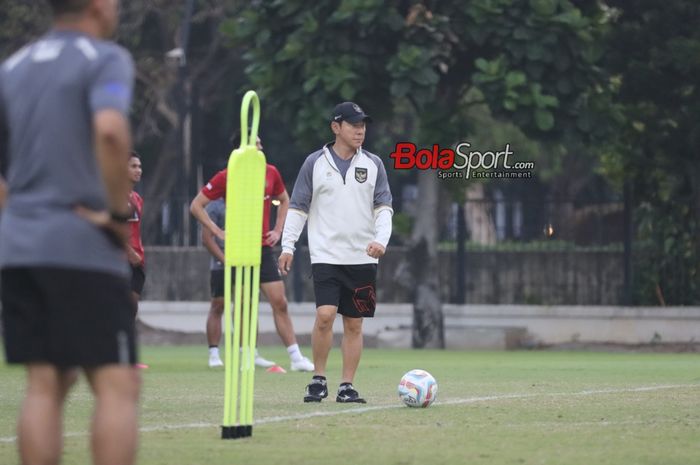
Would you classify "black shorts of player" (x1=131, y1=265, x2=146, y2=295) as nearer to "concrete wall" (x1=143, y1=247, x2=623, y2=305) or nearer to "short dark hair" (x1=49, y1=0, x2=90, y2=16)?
"concrete wall" (x1=143, y1=247, x2=623, y2=305)

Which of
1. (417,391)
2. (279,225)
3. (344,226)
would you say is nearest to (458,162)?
(279,225)

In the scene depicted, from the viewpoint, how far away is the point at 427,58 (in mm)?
20562

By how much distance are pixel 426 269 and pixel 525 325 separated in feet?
5.76

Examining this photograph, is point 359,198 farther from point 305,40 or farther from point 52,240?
point 305,40

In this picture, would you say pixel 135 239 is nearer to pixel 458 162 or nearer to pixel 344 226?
pixel 344 226

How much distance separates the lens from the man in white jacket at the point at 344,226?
36.9 ft

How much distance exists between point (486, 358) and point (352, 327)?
7908 millimetres

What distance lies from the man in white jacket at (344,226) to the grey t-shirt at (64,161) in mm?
5823

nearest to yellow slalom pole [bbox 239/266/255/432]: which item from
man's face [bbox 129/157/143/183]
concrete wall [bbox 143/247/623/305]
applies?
man's face [bbox 129/157/143/183]

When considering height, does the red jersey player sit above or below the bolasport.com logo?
below

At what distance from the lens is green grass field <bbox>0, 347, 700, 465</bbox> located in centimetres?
768

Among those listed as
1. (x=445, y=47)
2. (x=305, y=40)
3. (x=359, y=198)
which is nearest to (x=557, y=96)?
(x=445, y=47)

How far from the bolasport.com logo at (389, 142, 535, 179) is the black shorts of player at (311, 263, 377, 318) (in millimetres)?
10517

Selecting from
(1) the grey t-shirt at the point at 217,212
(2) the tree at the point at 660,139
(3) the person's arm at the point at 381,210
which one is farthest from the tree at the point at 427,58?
(3) the person's arm at the point at 381,210
